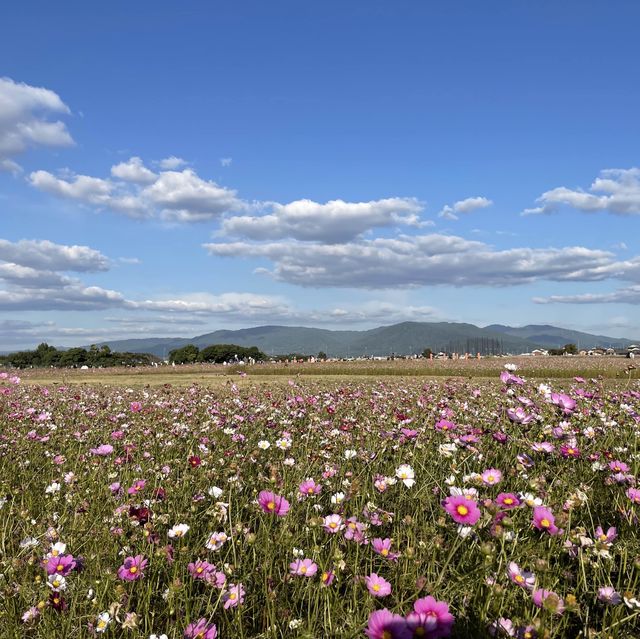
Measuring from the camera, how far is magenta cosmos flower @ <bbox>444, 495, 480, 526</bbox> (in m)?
2.09

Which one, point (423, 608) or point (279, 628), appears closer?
point (423, 608)

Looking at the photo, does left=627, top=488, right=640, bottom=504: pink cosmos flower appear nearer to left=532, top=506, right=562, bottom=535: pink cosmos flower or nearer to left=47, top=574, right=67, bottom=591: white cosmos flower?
left=532, top=506, right=562, bottom=535: pink cosmos flower

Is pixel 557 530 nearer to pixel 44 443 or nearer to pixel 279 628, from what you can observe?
pixel 279 628

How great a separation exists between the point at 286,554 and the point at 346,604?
424mm

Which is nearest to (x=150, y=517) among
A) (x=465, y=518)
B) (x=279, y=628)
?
(x=279, y=628)

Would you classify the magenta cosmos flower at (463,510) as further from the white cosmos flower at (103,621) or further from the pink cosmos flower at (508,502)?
the white cosmos flower at (103,621)

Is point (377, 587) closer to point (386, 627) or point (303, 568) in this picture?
point (303, 568)

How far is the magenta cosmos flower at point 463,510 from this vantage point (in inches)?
82.3

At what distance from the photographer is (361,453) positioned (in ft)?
15.4

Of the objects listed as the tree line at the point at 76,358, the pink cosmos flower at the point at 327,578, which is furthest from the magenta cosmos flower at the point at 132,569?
the tree line at the point at 76,358

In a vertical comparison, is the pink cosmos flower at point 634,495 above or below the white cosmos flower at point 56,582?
above

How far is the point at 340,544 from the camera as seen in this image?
2965 mm

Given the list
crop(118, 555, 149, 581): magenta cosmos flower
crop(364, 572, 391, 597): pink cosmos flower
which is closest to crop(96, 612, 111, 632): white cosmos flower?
crop(118, 555, 149, 581): magenta cosmos flower

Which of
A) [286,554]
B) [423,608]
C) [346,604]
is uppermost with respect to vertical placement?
[423,608]
